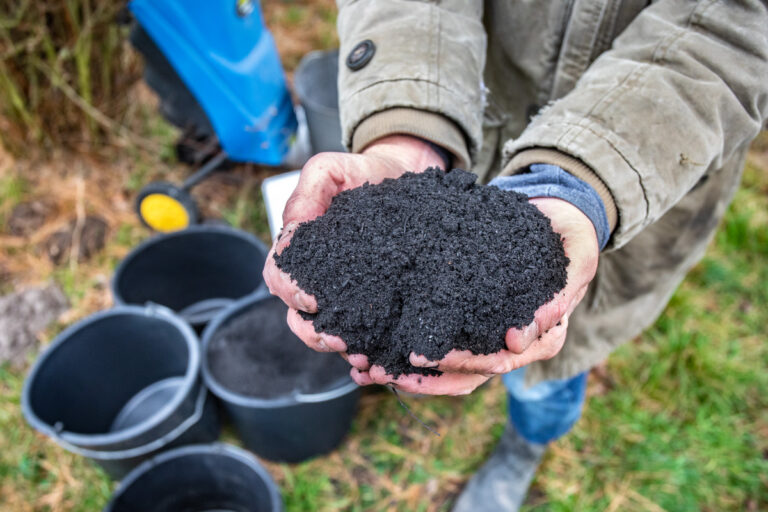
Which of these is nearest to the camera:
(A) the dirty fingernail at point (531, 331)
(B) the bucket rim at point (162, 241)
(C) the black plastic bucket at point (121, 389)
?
(A) the dirty fingernail at point (531, 331)

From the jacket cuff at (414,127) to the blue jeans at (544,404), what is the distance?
0.79m

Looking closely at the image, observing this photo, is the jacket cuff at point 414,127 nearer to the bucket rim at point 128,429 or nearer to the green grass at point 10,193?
the bucket rim at point 128,429

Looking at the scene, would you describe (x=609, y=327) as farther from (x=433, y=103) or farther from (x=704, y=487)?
(x=704, y=487)

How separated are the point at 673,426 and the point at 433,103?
1838mm

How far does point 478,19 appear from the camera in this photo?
1245 mm

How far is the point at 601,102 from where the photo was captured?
3.33 ft

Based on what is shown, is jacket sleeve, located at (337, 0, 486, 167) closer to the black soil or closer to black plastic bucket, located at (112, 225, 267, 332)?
the black soil

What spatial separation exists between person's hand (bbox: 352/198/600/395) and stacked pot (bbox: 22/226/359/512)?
93 centimetres

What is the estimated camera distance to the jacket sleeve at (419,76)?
3.80 feet

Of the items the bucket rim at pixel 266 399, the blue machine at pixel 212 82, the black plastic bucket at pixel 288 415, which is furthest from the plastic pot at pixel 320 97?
the bucket rim at pixel 266 399

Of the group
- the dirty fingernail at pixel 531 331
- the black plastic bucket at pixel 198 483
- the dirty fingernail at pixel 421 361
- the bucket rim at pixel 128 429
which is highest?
the dirty fingernail at pixel 531 331

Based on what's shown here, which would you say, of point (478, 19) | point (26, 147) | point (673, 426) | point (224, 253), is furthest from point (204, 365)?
point (26, 147)

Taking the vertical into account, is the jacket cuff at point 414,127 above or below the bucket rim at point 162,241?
above

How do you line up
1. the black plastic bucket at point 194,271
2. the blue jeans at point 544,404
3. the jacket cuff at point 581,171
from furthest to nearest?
the black plastic bucket at point 194,271 → the blue jeans at point 544,404 → the jacket cuff at point 581,171
